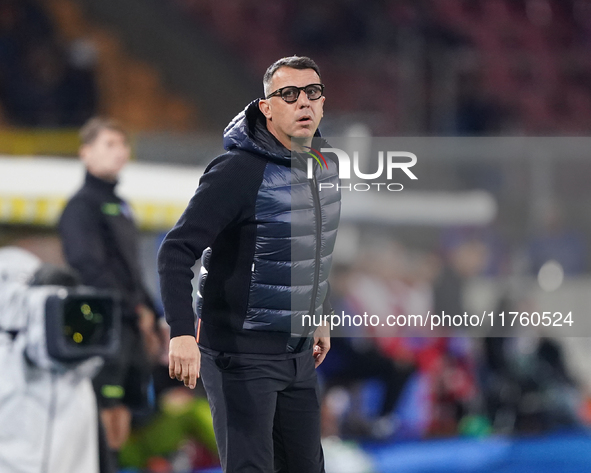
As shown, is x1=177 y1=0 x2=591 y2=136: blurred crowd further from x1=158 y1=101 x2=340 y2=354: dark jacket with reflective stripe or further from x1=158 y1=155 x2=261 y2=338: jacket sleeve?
x1=158 y1=155 x2=261 y2=338: jacket sleeve

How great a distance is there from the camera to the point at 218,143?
6.38 meters

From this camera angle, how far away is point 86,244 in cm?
426

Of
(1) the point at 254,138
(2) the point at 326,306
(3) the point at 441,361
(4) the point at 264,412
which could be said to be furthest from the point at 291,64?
(3) the point at 441,361

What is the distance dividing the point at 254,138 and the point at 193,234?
36cm

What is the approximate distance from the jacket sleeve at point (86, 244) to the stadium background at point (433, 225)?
1.50 meters

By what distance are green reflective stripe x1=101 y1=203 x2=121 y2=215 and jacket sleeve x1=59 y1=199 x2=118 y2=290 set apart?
44 millimetres

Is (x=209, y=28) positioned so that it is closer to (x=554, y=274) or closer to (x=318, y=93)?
(x=554, y=274)

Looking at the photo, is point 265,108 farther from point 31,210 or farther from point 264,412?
point 31,210

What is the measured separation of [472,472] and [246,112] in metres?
3.30

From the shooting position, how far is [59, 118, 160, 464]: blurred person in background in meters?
4.29

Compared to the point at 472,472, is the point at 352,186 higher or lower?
higher

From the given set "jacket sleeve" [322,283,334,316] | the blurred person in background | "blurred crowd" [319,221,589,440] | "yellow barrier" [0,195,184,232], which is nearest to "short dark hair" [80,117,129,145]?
the blurred person in background

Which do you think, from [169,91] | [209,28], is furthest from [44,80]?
[209,28]

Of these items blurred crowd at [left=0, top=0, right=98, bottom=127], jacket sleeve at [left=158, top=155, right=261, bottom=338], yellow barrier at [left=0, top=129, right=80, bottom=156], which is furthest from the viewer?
blurred crowd at [left=0, top=0, right=98, bottom=127]
